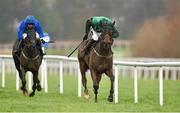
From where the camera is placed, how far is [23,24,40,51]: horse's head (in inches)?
715

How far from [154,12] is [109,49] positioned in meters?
62.5

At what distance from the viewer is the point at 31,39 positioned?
18.2 metres

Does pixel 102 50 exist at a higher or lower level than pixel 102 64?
higher

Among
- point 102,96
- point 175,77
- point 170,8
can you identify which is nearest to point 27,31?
point 102,96

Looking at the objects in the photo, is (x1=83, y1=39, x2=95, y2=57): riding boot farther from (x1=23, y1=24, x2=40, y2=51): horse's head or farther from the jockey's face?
the jockey's face

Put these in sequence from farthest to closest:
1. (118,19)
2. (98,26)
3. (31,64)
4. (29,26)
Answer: (118,19)
(31,64)
(29,26)
(98,26)

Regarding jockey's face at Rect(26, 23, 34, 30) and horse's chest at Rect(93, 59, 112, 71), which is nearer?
horse's chest at Rect(93, 59, 112, 71)

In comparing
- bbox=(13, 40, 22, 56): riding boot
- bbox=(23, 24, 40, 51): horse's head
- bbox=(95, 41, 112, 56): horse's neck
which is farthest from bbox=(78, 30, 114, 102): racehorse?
bbox=(13, 40, 22, 56): riding boot

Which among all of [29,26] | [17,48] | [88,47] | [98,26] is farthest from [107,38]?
[17,48]

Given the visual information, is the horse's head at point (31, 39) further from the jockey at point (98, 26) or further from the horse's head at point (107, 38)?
the horse's head at point (107, 38)

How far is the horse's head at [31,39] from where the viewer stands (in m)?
18.2

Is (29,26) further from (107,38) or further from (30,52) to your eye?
(107,38)

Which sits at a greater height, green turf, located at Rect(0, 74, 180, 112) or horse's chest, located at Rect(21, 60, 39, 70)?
horse's chest, located at Rect(21, 60, 39, 70)

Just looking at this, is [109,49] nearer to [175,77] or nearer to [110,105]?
[110,105]
